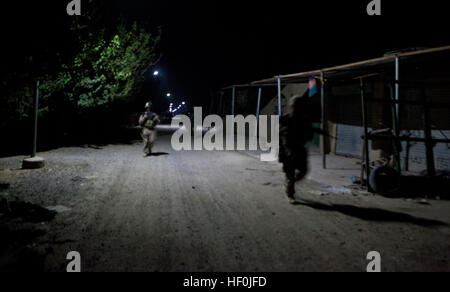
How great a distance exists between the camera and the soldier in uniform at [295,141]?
5.95 m

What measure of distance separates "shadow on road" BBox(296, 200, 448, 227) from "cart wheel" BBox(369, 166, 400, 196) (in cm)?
116

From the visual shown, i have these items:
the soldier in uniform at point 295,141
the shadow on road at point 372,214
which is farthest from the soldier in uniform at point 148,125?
the shadow on road at point 372,214

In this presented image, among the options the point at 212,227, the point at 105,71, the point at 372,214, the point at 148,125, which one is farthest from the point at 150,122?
the point at 372,214

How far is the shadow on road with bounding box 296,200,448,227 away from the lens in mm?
5047

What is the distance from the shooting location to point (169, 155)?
42.1 feet

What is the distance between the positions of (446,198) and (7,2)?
9192 mm

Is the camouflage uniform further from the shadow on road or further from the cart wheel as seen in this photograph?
the cart wheel

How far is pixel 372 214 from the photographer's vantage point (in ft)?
17.6

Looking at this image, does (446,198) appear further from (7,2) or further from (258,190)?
(7,2)

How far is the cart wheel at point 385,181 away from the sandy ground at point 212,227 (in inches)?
13.0

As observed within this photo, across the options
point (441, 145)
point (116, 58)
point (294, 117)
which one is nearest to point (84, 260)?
point (294, 117)

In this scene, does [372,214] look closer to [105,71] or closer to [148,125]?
[148,125]

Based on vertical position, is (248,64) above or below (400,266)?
above

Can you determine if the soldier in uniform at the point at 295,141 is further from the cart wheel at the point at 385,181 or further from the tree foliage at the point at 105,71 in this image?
the tree foliage at the point at 105,71
